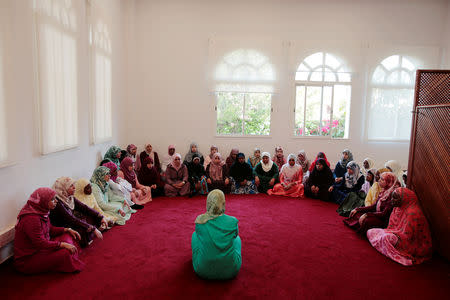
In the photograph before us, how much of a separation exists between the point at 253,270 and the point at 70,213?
185 cm

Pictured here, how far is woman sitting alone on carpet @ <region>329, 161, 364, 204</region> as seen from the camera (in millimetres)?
4912

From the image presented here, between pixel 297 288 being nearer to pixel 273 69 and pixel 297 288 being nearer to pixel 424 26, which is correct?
pixel 273 69

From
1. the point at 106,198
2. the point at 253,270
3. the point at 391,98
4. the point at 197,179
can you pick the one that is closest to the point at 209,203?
the point at 253,270

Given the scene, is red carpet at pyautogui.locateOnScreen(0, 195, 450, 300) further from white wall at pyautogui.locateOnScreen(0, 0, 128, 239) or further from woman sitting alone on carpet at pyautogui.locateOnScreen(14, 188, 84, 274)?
white wall at pyautogui.locateOnScreen(0, 0, 128, 239)

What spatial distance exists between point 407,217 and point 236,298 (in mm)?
1985

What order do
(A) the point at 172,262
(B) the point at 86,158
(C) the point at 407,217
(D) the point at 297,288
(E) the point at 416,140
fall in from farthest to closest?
(B) the point at 86,158 < (E) the point at 416,140 < (C) the point at 407,217 < (A) the point at 172,262 < (D) the point at 297,288

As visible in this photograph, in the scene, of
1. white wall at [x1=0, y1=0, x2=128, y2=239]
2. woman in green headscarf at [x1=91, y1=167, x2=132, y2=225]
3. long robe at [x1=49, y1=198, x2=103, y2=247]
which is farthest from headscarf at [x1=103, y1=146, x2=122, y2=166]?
long robe at [x1=49, y1=198, x2=103, y2=247]

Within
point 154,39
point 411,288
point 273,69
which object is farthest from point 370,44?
point 411,288

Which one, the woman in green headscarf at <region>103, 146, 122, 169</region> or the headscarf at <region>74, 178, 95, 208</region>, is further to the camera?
the woman in green headscarf at <region>103, 146, 122, 169</region>

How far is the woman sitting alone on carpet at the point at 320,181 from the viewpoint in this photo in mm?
5246

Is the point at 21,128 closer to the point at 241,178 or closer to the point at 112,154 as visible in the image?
the point at 112,154

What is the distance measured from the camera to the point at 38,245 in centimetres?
256

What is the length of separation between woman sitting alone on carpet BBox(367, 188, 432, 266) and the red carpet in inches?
3.7

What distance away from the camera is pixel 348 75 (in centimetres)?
682
